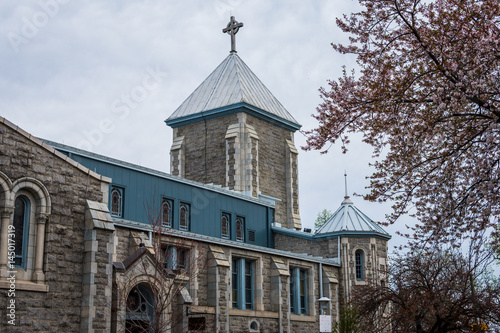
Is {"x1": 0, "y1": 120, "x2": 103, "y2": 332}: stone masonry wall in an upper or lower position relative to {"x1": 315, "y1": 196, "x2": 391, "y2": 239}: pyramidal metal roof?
lower

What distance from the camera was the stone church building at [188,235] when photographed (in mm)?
15977

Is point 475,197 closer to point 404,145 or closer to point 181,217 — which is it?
point 404,145

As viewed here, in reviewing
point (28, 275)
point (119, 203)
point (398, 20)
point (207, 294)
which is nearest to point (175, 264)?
point (207, 294)

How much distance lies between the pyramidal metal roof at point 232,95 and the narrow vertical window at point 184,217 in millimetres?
10115

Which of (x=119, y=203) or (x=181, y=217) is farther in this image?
(x=181, y=217)

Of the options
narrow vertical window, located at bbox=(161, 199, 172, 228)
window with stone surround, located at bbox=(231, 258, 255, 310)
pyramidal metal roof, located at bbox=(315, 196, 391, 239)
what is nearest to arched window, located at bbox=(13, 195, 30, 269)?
narrow vertical window, located at bbox=(161, 199, 172, 228)

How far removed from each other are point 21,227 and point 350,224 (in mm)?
A: 21753

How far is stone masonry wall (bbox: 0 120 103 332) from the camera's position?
15.6 m

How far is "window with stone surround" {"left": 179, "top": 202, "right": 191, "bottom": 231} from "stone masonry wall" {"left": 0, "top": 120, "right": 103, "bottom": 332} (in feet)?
38.6

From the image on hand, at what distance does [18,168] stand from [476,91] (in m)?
11.1

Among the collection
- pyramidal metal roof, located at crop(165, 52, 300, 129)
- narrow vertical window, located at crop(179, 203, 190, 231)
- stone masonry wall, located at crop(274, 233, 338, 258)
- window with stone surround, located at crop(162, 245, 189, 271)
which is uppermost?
pyramidal metal roof, located at crop(165, 52, 300, 129)

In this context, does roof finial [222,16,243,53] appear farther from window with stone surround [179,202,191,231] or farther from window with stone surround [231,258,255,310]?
window with stone surround [231,258,255,310]

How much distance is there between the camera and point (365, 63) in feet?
40.4

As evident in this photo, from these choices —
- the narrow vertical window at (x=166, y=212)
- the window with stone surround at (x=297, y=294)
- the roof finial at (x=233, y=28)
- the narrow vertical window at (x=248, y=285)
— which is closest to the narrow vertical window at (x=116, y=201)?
the narrow vertical window at (x=166, y=212)
